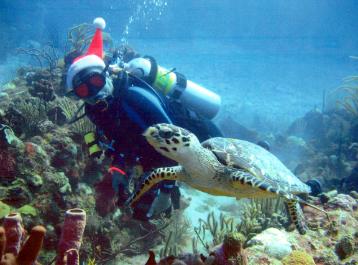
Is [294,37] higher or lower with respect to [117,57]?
higher

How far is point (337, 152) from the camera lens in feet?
38.0

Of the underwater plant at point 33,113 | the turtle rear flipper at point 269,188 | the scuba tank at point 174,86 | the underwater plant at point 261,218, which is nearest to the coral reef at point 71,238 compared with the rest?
the turtle rear flipper at point 269,188

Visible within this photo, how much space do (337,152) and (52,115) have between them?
10.4m

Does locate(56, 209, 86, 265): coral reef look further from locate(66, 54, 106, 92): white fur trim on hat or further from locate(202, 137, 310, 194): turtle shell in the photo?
locate(66, 54, 106, 92): white fur trim on hat

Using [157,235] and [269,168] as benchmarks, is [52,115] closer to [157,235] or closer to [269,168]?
[157,235]

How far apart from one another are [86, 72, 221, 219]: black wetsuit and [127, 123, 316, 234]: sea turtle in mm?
730

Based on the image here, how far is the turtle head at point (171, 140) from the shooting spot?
3.10 metres

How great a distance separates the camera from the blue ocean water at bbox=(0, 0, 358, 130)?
1017 inches

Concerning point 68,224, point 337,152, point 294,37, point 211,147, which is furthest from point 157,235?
point 294,37

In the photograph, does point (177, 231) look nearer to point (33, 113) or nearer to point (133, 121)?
point (133, 121)

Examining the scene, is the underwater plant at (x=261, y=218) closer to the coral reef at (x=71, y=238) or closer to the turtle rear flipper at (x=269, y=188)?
the turtle rear flipper at (x=269, y=188)

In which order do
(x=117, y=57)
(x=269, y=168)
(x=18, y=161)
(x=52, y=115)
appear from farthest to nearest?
(x=52, y=115)
(x=117, y=57)
(x=18, y=161)
(x=269, y=168)

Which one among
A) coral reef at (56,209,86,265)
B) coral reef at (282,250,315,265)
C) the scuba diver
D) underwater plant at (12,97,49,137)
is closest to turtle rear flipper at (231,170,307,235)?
coral reef at (282,250,315,265)

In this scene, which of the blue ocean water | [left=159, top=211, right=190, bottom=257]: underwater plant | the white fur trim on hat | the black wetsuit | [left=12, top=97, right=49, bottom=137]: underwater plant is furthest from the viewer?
the blue ocean water
